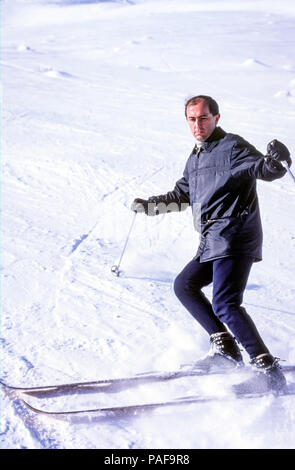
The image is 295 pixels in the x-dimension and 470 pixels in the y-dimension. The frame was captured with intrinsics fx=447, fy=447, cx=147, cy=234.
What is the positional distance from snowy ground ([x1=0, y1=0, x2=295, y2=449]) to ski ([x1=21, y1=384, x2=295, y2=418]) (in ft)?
0.12

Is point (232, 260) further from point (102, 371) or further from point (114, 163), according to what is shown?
point (114, 163)

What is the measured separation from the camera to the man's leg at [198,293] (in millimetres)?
2586

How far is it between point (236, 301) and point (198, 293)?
34 centimetres

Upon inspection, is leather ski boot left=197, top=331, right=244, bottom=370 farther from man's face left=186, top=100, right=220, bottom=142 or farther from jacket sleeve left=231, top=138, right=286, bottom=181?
man's face left=186, top=100, right=220, bottom=142

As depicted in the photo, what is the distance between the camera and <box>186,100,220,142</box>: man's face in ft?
7.76

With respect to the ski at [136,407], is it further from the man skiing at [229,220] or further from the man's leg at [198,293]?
the man's leg at [198,293]

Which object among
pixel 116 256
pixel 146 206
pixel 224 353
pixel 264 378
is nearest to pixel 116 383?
pixel 224 353

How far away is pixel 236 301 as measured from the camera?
92.3 inches

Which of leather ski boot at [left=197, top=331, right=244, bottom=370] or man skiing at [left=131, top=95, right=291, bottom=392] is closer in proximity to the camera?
man skiing at [left=131, top=95, right=291, bottom=392]

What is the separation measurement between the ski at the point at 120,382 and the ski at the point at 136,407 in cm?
10

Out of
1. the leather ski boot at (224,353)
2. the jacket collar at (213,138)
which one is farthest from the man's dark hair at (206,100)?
the leather ski boot at (224,353)

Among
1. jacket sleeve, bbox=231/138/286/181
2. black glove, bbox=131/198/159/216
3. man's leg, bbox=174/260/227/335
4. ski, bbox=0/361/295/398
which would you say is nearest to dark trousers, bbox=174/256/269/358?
man's leg, bbox=174/260/227/335

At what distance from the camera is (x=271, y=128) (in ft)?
27.2

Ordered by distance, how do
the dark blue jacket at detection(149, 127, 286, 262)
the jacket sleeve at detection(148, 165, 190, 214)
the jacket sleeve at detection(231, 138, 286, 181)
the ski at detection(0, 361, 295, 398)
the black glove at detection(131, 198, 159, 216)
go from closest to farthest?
the jacket sleeve at detection(231, 138, 286, 181), the dark blue jacket at detection(149, 127, 286, 262), the ski at detection(0, 361, 295, 398), the jacket sleeve at detection(148, 165, 190, 214), the black glove at detection(131, 198, 159, 216)
